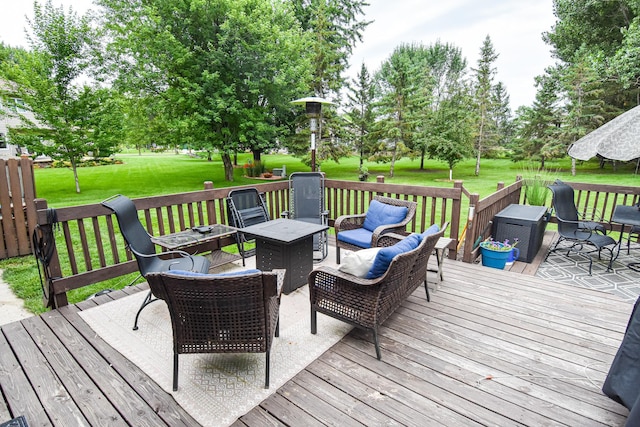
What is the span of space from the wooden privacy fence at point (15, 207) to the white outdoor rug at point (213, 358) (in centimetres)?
343

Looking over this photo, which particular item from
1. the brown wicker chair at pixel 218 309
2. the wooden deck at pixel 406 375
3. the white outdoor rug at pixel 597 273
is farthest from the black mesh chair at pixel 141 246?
the white outdoor rug at pixel 597 273

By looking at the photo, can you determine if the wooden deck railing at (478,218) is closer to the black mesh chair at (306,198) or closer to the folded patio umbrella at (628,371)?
the black mesh chair at (306,198)

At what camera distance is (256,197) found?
469 cm

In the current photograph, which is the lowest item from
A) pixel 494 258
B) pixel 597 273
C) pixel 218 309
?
pixel 597 273

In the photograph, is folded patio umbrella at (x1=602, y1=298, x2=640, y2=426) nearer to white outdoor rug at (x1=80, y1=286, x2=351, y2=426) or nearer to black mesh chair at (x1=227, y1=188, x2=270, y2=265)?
white outdoor rug at (x1=80, y1=286, x2=351, y2=426)

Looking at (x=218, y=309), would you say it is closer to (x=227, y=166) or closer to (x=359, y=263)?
(x=359, y=263)

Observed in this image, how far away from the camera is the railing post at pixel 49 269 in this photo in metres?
2.86

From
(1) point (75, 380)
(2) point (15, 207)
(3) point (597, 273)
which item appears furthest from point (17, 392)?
(3) point (597, 273)

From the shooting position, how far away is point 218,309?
1.89m

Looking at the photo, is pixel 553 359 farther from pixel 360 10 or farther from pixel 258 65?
pixel 360 10

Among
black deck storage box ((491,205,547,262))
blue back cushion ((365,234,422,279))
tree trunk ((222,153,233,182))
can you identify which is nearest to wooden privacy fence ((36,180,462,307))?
black deck storage box ((491,205,547,262))

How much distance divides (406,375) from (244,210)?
3076 millimetres

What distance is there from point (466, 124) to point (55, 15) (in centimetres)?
1865

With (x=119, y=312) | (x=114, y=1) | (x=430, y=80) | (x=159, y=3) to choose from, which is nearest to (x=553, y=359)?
(x=119, y=312)
